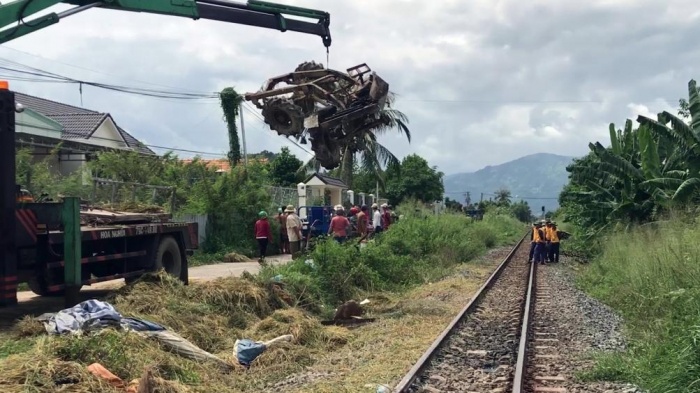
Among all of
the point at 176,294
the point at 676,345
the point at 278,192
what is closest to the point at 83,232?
the point at 176,294

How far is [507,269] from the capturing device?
2205 cm

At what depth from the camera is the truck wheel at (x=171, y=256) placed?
539 inches

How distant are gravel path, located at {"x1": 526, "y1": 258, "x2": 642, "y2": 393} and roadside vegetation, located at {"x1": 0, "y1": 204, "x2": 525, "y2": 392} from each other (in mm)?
1794

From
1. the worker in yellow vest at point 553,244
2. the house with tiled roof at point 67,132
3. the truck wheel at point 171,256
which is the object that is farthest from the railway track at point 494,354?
the house with tiled roof at point 67,132

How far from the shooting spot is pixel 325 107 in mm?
12703

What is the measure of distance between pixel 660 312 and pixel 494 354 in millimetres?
2416

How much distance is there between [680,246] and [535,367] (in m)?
3.78

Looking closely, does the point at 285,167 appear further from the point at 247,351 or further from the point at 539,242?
the point at 247,351

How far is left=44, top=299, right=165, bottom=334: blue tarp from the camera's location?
758cm

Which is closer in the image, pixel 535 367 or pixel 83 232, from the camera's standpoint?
pixel 535 367

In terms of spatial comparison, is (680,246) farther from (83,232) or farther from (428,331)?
(83,232)

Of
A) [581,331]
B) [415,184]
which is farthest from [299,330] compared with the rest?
[415,184]

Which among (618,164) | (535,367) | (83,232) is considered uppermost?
Result: (618,164)

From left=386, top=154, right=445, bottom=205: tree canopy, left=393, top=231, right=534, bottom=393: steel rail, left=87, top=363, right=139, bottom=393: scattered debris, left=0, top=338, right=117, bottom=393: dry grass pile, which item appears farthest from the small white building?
left=386, top=154, right=445, bottom=205: tree canopy
